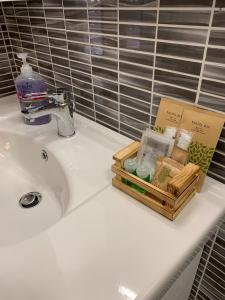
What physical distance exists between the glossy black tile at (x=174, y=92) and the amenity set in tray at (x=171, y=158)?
0.01 metres

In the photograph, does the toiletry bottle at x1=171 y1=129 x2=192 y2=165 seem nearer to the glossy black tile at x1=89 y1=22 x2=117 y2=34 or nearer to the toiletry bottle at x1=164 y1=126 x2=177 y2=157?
the toiletry bottle at x1=164 y1=126 x2=177 y2=157

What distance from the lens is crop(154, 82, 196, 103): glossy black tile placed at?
0.54m

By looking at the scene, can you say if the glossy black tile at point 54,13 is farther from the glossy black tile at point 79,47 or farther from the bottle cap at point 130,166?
the bottle cap at point 130,166

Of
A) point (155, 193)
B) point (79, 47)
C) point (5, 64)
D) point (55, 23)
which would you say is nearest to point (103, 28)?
point (79, 47)

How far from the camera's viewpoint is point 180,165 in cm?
52

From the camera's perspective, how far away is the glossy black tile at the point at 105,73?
69 centimetres

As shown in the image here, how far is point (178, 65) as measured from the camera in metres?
0.52

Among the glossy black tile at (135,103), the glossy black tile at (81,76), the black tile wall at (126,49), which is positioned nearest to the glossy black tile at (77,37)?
the black tile wall at (126,49)

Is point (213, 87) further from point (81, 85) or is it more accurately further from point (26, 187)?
point (26, 187)

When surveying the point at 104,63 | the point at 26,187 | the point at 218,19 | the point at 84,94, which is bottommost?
the point at 26,187

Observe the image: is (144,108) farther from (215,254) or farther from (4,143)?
(4,143)

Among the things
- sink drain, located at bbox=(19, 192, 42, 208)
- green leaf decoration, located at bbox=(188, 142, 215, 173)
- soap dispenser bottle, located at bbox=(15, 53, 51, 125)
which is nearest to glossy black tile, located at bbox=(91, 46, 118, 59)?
soap dispenser bottle, located at bbox=(15, 53, 51, 125)

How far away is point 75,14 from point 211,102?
471 mm

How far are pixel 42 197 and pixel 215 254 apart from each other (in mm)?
531
